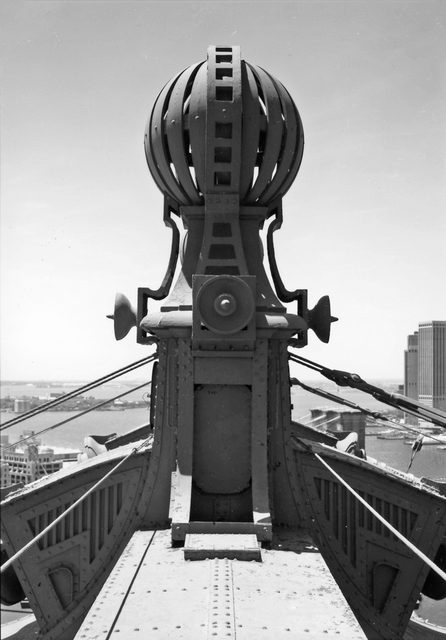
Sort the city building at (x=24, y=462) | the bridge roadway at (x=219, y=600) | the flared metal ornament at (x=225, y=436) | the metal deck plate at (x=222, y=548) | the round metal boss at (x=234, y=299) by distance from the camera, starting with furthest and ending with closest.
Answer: the city building at (x=24, y=462) < the flared metal ornament at (x=225, y=436) < the round metal boss at (x=234, y=299) < the metal deck plate at (x=222, y=548) < the bridge roadway at (x=219, y=600)

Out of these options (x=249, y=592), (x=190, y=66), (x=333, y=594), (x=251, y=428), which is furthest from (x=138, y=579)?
(x=190, y=66)

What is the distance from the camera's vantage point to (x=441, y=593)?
8.28 meters

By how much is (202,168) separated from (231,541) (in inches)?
185

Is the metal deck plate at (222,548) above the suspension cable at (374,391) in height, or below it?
below

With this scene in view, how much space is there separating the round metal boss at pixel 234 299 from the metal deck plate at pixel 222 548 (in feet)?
7.91

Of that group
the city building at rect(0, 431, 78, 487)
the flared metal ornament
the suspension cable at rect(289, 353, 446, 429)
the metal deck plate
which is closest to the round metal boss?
the flared metal ornament

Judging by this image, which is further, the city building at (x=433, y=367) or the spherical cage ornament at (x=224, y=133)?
the city building at (x=433, y=367)

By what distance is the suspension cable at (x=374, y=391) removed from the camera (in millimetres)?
8422

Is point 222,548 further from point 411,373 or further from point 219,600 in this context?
point 411,373

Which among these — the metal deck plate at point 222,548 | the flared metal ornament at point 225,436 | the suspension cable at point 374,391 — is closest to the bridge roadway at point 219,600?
the metal deck plate at point 222,548

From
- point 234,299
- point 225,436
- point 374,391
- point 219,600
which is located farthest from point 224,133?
point 219,600

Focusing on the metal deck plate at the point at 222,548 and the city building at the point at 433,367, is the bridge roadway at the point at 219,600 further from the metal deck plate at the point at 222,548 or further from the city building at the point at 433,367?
the city building at the point at 433,367

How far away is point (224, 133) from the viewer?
7641 millimetres

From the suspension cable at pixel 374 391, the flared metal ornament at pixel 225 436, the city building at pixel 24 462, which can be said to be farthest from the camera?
the city building at pixel 24 462
